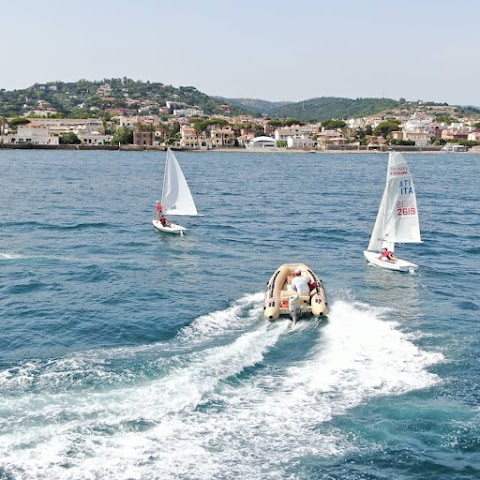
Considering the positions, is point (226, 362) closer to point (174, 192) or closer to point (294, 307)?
point (294, 307)

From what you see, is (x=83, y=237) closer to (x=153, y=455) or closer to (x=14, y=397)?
(x=14, y=397)

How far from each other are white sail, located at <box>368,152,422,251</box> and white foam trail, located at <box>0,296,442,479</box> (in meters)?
15.0

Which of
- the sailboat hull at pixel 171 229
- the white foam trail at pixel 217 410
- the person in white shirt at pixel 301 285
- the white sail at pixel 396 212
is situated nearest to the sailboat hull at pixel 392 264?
the white sail at pixel 396 212

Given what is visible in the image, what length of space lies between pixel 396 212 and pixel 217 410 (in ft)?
81.3

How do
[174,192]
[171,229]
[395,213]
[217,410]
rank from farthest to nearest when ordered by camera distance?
[174,192]
[171,229]
[395,213]
[217,410]

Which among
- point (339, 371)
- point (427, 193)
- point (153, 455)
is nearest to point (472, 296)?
point (339, 371)

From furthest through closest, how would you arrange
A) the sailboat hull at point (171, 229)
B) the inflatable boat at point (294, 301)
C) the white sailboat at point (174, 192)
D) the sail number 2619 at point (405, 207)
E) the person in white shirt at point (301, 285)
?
the white sailboat at point (174, 192) < the sailboat hull at point (171, 229) < the sail number 2619 at point (405, 207) < the person in white shirt at point (301, 285) < the inflatable boat at point (294, 301)

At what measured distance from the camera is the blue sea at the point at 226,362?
17969mm

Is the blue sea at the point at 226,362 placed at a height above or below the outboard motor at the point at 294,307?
below

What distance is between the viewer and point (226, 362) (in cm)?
2419

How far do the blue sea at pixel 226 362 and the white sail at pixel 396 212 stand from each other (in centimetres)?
199

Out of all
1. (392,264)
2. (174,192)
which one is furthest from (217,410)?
(174,192)

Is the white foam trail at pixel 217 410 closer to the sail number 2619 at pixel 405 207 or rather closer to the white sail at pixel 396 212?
the white sail at pixel 396 212

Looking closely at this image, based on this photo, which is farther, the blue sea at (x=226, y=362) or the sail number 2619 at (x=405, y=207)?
the sail number 2619 at (x=405, y=207)
